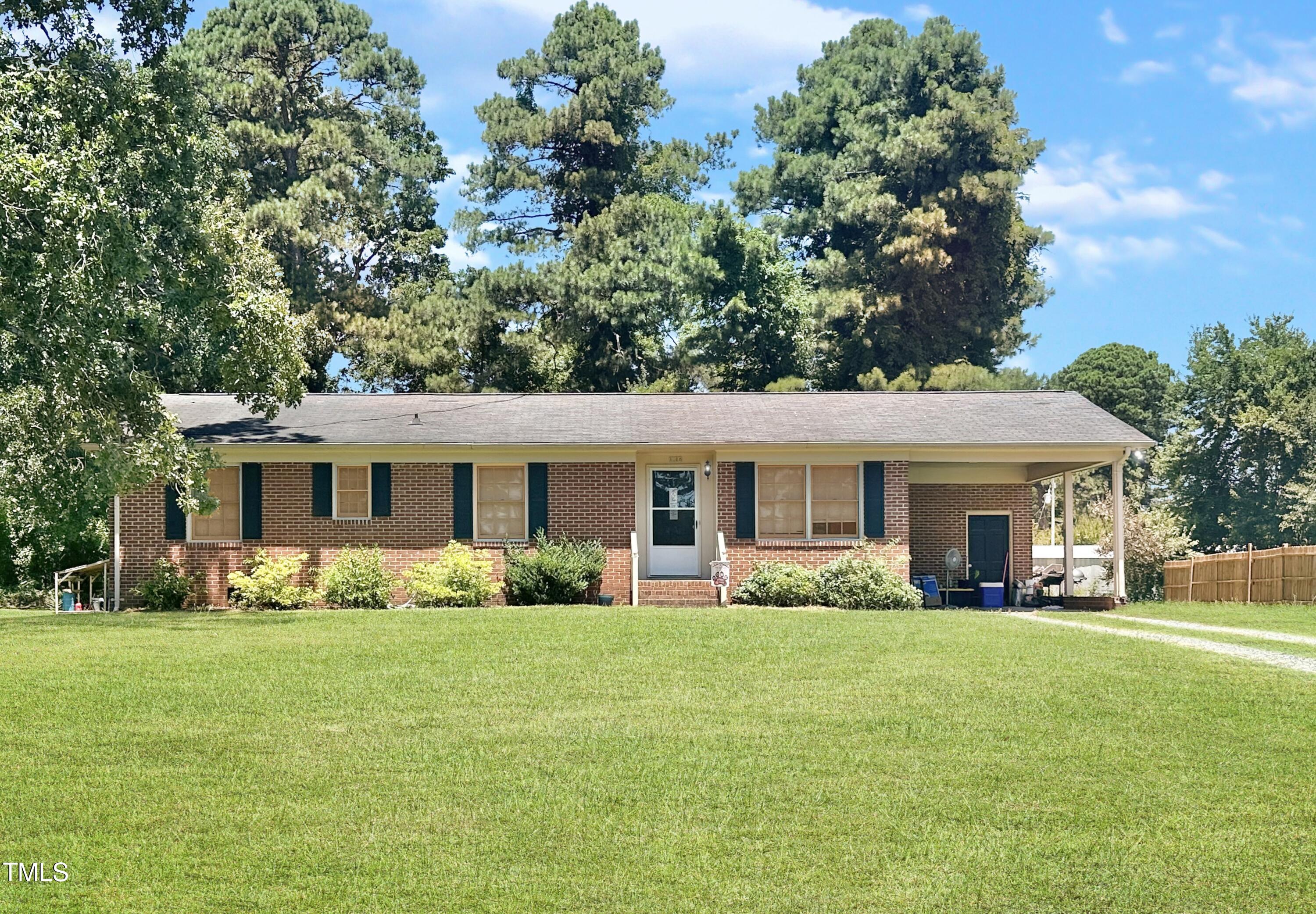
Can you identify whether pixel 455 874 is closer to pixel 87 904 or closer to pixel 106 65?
pixel 87 904

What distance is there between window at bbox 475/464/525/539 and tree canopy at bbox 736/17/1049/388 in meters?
23.1

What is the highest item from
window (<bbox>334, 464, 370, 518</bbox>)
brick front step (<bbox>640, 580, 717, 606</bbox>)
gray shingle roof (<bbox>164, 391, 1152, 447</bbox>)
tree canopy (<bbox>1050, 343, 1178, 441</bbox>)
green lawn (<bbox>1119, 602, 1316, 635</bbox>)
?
tree canopy (<bbox>1050, 343, 1178, 441</bbox>)

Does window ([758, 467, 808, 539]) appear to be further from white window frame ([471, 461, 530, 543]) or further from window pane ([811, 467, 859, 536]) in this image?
white window frame ([471, 461, 530, 543])

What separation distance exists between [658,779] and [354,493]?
48.1 ft

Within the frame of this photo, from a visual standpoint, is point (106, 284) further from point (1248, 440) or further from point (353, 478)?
point (1248, 440)

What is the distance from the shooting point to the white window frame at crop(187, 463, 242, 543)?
74.7 feet

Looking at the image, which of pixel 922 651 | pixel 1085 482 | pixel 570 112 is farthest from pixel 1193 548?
pixel 922 651

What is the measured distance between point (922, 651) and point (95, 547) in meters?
15.6

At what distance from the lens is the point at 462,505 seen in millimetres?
22609

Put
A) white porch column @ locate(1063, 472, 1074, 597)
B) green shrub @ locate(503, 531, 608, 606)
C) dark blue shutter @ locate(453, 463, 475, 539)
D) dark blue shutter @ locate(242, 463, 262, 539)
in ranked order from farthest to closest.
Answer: white porch column @ locate(1063, 472, 1074, 597) → dark blue shutter @ locate(242, 463, 262, 539) → dark blue shutter @ locate(453, 463, 475, 539) → green shrub @ locate(503, 531, 608, 606)

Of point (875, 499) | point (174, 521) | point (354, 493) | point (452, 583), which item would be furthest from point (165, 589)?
point (875, 499)

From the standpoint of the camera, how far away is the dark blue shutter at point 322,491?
22672 millimetres

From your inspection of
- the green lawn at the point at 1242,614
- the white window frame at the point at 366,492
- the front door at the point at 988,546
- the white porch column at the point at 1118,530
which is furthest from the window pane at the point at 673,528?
the green lawn at the point at 1242,614

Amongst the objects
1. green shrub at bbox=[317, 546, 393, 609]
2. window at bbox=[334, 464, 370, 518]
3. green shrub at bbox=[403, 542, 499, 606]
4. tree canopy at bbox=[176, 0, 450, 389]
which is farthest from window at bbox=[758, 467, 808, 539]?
tree canopy at bbox=[176, 0, 450, 389]
